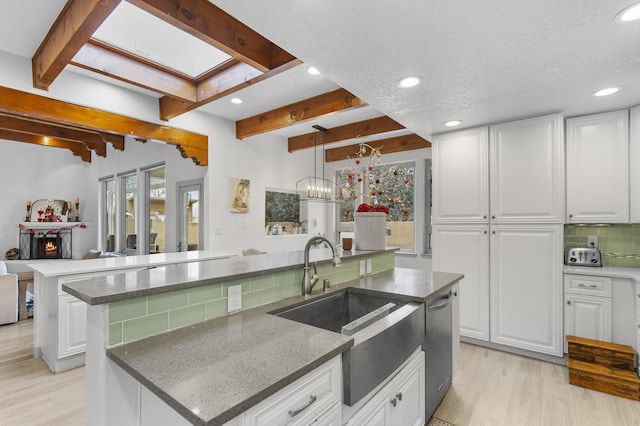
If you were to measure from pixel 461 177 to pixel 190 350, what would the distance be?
125 inches

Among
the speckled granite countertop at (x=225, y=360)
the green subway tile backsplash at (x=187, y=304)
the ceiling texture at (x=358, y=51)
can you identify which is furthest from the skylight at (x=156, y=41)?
the speckled granite countertop at (x=225, y=360)

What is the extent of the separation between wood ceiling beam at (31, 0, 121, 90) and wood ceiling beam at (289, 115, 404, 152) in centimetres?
336

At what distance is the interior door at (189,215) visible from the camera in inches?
188

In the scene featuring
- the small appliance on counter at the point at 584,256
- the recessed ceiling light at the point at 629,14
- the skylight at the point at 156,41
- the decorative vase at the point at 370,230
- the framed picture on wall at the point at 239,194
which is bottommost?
the small appliance on counter at the point at 584,256

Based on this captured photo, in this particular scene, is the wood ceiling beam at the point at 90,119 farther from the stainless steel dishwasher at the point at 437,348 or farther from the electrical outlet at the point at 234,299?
the stainless steel dishwasher at the point at 437,348

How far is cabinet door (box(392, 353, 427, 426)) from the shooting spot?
1557 millimetres

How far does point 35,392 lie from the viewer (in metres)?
2.47

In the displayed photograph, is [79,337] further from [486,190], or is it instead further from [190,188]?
[486,190]

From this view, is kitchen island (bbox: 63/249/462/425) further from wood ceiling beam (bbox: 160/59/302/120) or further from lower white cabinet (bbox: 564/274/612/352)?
lower white cabinet (bbox: 564/274/612/352)

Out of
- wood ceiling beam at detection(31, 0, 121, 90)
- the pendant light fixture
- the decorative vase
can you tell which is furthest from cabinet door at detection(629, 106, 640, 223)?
wood ceiling beam at detection(31, 0, 121, 90)

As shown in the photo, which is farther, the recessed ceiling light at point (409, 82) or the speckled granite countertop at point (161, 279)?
the recessed ceiling light at point (409, 82)

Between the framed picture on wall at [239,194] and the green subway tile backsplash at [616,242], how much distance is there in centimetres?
413

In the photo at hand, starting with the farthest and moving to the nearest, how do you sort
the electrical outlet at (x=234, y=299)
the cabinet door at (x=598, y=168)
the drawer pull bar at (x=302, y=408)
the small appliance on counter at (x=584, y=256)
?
the small appliance on counter at (x=584, y=256), the cabinet door at (x=598, y=168), the electrical outlet at (x=234, y=299), the drawer pull bar at (x=302, y=408)

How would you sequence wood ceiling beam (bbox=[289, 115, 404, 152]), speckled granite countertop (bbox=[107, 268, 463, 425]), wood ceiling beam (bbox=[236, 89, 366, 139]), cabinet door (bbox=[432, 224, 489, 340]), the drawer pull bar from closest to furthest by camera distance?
speckled granite countertop (bbox=[107, 268, 463, 425]) < the drawer pull bar < cabinet door (bbox=[432, 224, 489, 340]) < wood ceiling beam (bbox=[236, 89, 366, 139]) < wood ceiling beam (bbox=[289, 115, 404, 152])
